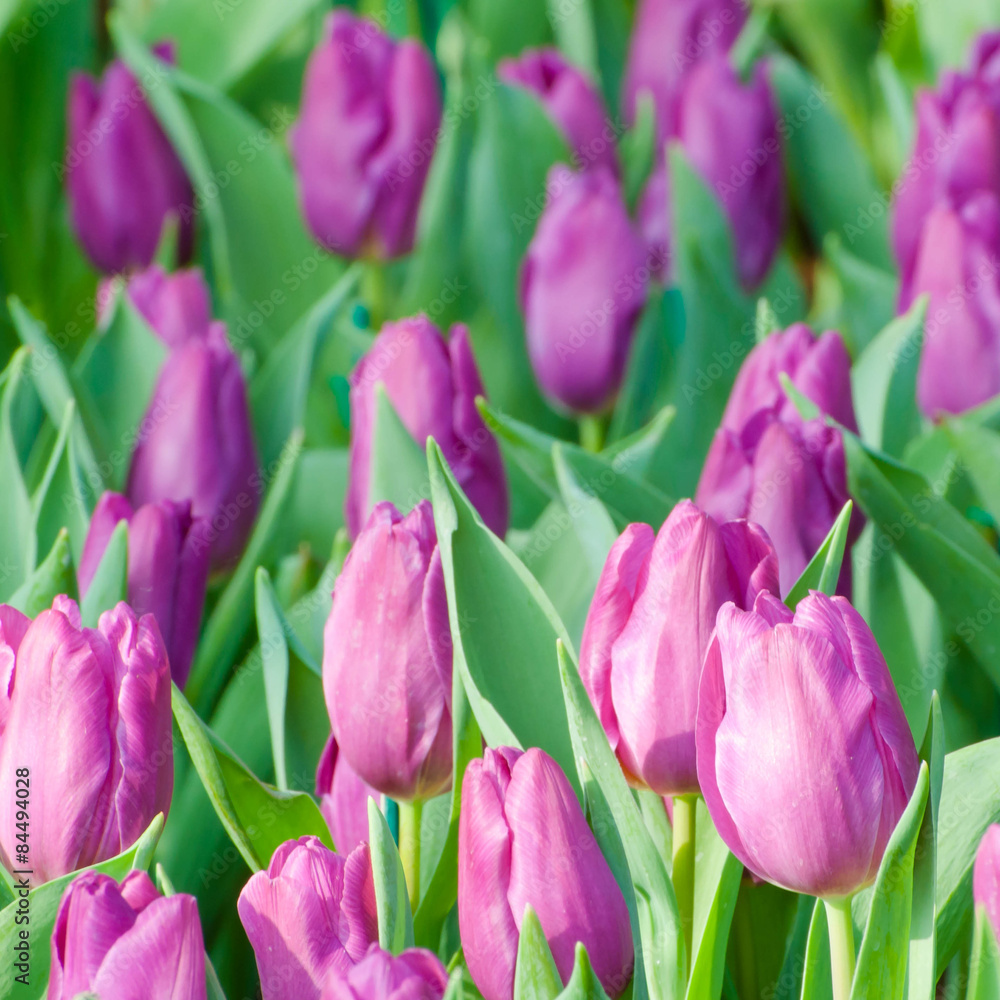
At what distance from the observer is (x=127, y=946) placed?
39 cm

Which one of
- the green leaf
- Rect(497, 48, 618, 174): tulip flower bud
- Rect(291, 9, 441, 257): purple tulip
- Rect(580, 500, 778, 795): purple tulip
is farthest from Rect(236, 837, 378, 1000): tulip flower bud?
Rect(497, 48, 618, 174): tulip flower bud

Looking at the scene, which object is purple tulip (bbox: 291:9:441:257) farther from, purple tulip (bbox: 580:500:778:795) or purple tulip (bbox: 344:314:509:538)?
purple tulip (bbox: 580:500:778:795)

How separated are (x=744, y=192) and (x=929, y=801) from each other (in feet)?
2.78

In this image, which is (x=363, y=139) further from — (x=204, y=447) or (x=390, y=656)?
(x=390, y=656)

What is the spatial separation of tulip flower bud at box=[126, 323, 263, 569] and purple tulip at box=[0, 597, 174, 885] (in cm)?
29

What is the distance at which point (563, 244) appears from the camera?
1.00 meters

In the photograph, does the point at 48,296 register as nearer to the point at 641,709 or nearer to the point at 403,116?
the point at 403,116

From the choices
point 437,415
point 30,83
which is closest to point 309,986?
point 437,415

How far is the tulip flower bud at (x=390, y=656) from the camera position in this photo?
52 centimetres

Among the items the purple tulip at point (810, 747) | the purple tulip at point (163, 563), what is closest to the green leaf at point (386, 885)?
the purple tulip at point (810, 747)

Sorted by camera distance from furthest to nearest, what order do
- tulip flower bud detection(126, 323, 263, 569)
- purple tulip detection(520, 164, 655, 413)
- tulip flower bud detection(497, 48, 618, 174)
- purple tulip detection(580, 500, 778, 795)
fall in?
tulip flower bud detection(497, 48, 618, 174) < purple tulip detection(520, 164, 655, 413) < tulip flower bud detection(126, 323, 263, 569) < purple tulip detection(580, 500, 778, 795)

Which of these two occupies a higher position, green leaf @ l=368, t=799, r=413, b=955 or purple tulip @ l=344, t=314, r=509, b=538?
purple tulip @ l=344, t=314, r=509, b=538

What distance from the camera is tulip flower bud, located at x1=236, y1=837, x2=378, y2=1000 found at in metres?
0.43

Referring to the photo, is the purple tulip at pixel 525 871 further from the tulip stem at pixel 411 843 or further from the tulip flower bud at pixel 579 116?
the tulip flower bud at pixel 579 116
